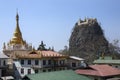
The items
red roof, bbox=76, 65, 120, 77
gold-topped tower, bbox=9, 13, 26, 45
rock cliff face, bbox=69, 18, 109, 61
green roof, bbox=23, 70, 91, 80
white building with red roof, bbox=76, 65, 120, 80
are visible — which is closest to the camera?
green roof, bbox=23, 70, 91, 80

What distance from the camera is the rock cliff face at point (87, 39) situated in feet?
281

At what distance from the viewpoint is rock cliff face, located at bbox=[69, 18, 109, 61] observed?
85.6 meters

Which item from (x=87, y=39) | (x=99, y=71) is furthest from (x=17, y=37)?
(x=87, y=39)

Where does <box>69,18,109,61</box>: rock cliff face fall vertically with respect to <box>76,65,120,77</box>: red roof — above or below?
above

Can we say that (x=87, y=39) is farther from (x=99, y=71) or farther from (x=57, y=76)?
(x=57, y=76)

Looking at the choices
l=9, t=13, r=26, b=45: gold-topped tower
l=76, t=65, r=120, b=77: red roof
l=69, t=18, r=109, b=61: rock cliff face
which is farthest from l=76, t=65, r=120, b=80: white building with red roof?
l=69, t=18, r=109, b=61: rock cliff face

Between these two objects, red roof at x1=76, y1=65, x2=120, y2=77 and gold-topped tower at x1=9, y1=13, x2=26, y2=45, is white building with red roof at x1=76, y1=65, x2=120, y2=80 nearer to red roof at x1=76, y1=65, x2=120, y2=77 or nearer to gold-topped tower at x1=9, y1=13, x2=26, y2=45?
red roof at x1=76, y1=65, x2=120, y2=77

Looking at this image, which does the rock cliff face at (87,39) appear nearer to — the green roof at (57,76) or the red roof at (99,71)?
the red roof at (99,71)

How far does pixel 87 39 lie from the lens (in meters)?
90.4

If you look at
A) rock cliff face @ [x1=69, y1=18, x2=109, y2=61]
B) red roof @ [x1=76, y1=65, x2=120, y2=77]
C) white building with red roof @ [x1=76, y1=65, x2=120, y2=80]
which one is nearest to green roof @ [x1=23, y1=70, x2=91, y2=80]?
white building with red roof @ [x1=76, y1=65, x2=120, y2=80]

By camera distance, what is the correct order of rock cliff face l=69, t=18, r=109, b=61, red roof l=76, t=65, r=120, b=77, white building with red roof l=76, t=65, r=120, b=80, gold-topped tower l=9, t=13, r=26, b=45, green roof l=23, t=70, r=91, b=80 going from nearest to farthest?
green roof l=23, t=70, r=91, b=80
white building with red roof l=76, t=65, r=120, b=80
red roof l=76, t=65, r=120, b=77
gold-topped tower l=9, t=13, r=26, b=45
rock cliff face l=69, t=18, r=109, b=61

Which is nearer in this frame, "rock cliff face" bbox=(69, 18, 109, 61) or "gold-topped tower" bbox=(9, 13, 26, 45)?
"gold-topped tower" bbox=(9, 13, 26, 45)

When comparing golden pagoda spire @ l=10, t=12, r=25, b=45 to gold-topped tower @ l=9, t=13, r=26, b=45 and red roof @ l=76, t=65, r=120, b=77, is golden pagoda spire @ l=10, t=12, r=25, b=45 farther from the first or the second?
red roof @ l=76, t=65, r=120, b=77

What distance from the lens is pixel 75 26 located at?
94.8 m
